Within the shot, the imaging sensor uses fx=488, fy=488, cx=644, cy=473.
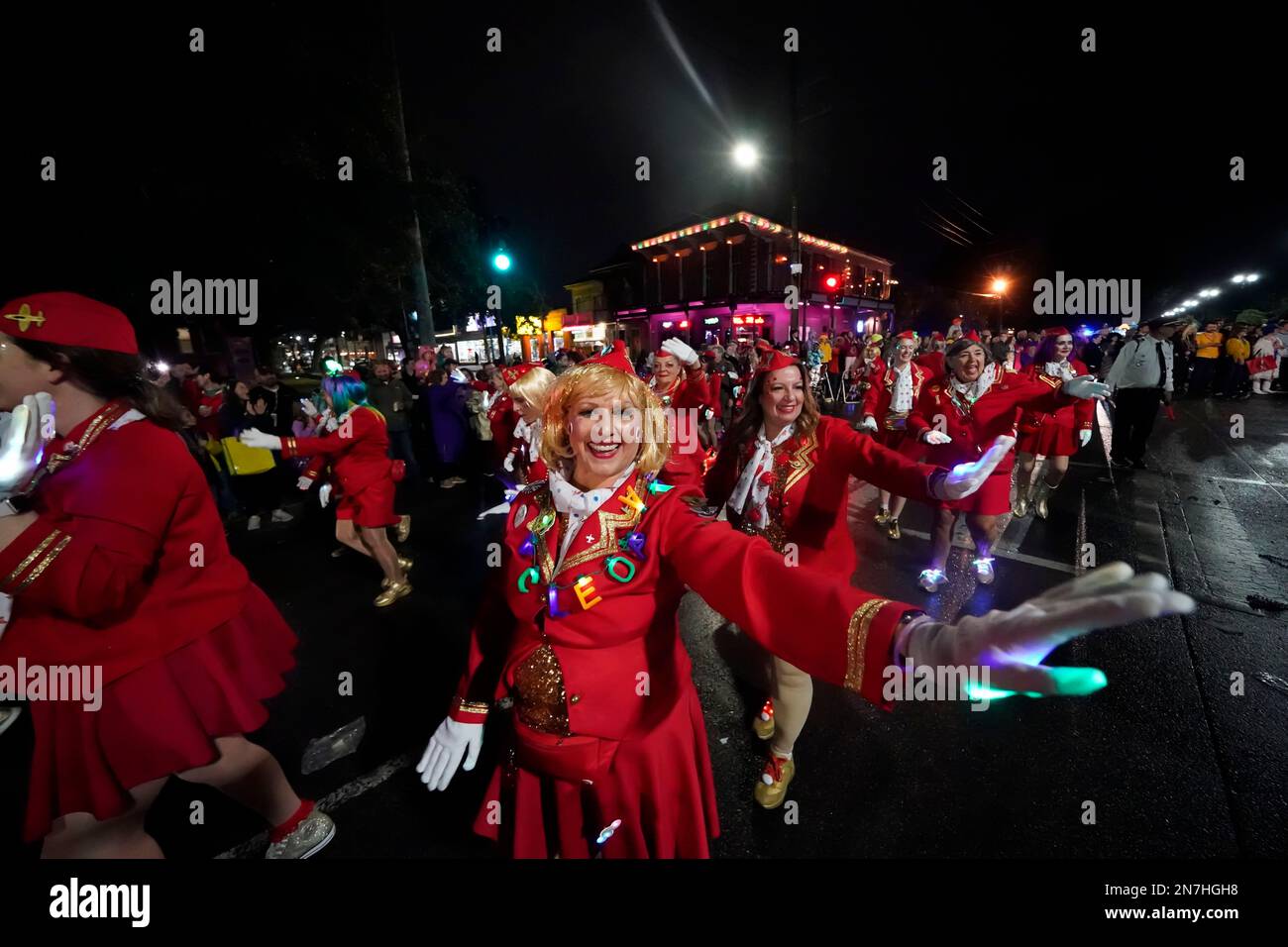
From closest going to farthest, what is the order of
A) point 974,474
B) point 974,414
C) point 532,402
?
point 974,474 < point 532,402 < point 974,414

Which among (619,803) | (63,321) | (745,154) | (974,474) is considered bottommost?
(619,803)

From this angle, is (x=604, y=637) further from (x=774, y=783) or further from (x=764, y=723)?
(x=764, y=723)

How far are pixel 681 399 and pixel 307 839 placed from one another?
19.0 feet

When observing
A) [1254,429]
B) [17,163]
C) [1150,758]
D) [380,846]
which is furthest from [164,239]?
[1254,429]

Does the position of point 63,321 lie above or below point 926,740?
above

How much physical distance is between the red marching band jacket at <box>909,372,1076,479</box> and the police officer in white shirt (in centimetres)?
558

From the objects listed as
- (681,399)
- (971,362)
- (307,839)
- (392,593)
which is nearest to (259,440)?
(392,593)

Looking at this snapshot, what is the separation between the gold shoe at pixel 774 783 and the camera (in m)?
2.52

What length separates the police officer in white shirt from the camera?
766cm

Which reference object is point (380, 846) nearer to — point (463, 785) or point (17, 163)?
point (463, 785)

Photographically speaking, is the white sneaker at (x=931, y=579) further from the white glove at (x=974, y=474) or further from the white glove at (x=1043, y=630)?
the white glove at (x=1043, y=630)

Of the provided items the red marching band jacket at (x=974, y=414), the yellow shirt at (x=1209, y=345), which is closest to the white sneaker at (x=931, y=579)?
the red marching band jacket at (x=974, y=414)

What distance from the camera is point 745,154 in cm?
1209

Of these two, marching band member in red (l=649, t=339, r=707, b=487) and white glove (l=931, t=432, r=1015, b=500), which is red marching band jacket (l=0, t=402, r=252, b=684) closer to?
marching band member in red (l=649, t=339, r=707, b=487)
